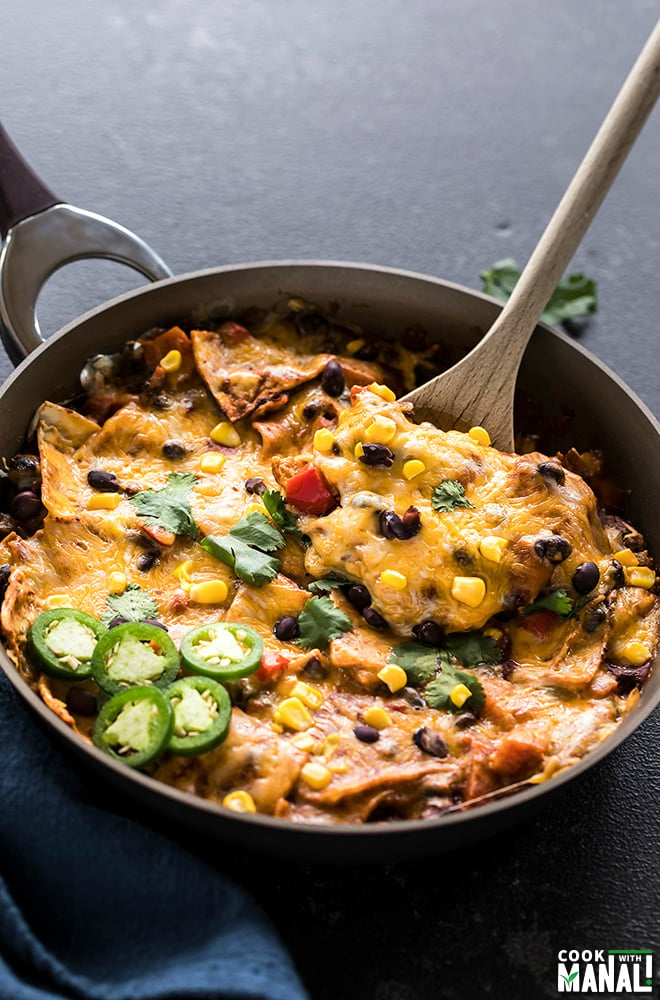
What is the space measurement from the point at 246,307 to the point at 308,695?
207cm

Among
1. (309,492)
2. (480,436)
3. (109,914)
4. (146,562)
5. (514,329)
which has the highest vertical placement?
(514,329)

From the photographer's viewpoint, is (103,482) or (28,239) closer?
(103,482)

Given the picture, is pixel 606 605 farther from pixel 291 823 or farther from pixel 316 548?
pixel 291 823

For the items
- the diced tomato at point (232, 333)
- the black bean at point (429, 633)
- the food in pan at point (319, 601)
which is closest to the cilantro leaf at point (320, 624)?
the food in pan at point (319, 601)

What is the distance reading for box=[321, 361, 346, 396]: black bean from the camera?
16.2ft

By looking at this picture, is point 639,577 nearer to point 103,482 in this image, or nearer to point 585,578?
point 585,578

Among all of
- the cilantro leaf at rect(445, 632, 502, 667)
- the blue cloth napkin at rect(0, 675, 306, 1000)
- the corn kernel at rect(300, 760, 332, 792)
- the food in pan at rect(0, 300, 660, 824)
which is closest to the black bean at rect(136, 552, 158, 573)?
the food in pan at rect(0, 300, 660, 824)

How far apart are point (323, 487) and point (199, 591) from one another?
629 mm

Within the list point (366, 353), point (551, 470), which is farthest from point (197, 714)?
point (366, 353)

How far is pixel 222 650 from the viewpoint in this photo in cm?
400

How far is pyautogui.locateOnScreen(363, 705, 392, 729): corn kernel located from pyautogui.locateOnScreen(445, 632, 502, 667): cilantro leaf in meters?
0.41

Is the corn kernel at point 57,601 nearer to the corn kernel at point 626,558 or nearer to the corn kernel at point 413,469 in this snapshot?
the corn kernel at point 413,469

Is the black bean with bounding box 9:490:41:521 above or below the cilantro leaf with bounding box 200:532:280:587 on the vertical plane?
below

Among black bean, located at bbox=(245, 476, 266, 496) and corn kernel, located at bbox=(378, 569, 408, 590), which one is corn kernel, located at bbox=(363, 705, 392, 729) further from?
black bean, located at bbox=(245, 476, 266, 496)
